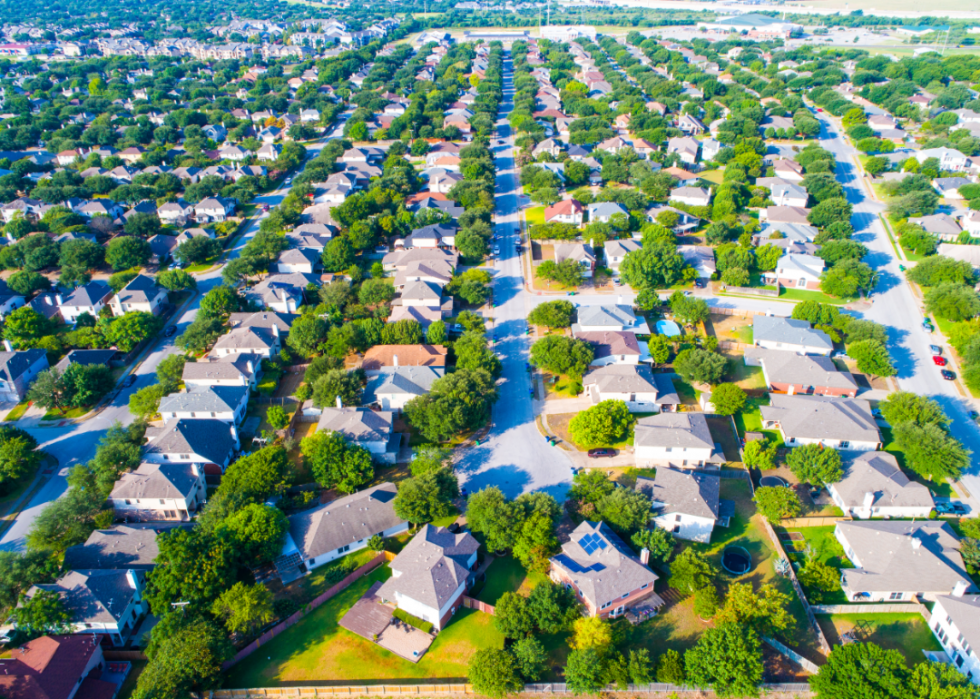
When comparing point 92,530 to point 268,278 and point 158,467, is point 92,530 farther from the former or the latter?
point 268,278

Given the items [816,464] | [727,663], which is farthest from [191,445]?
[816,464]

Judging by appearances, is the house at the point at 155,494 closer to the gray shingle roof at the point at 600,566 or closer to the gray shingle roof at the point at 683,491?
the gray shingle roof at the point at 600,566

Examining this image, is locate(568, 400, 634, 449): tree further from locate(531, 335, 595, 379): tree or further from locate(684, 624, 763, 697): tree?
locate(684, 624, 763, 697): tree

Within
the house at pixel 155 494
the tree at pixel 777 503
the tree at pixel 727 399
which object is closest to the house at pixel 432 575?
the house at pixel 155 494

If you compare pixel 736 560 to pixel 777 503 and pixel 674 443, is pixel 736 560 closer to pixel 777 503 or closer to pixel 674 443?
pixel 777 503

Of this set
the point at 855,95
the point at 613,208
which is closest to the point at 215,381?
the point at 613,208
